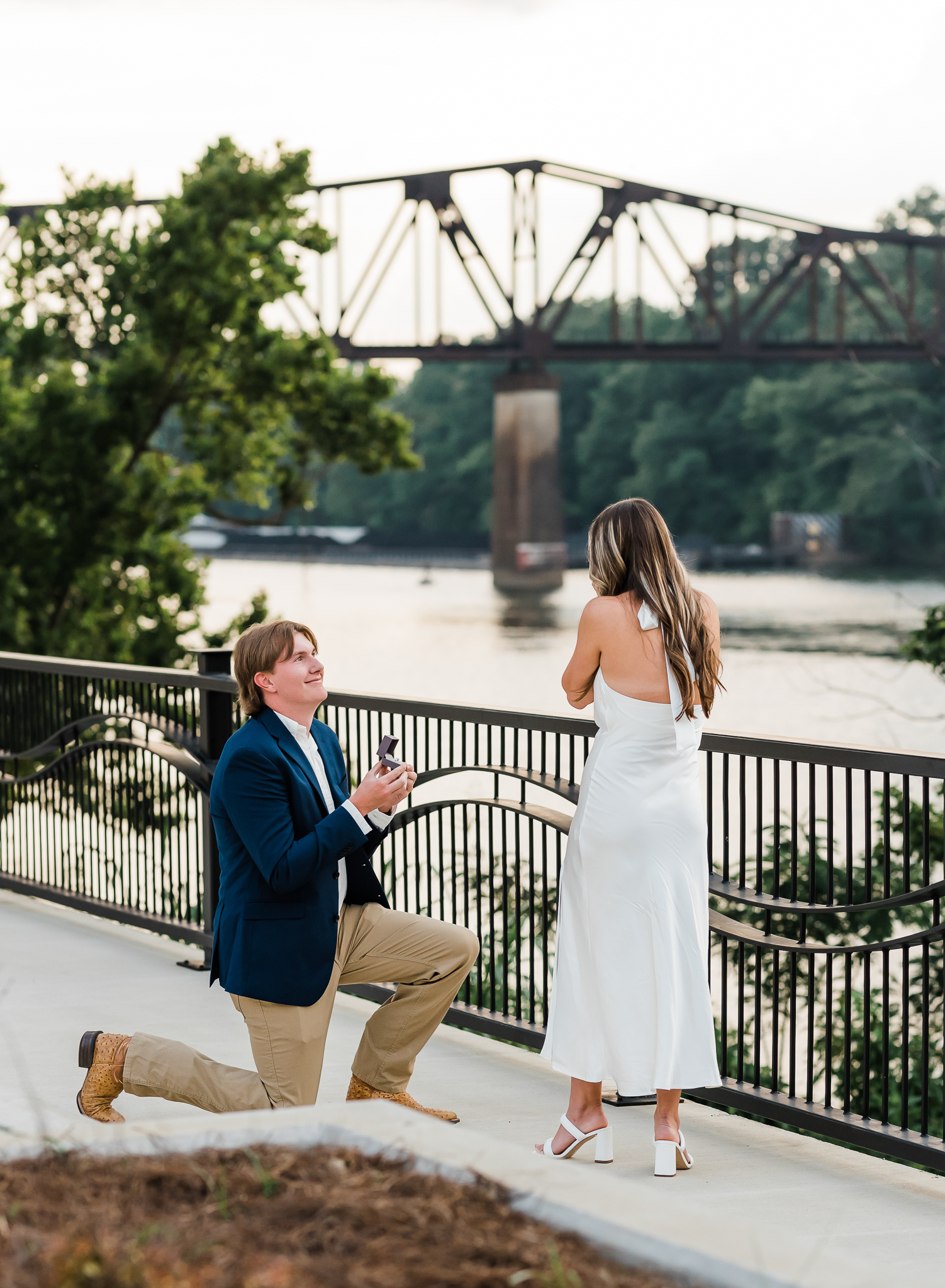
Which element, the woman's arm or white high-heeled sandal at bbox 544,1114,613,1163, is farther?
white high-heeled sandal at bbox 544,1114,613,1163

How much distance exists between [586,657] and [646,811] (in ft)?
1.38

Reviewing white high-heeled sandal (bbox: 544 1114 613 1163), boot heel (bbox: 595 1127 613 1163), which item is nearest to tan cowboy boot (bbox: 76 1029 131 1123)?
white high-heeled sandal (bbox: 544 1114 613 1163)

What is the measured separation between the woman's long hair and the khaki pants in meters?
1.01

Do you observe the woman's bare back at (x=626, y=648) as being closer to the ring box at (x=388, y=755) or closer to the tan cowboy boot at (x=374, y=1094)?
the ring box at (x=388, y=755)

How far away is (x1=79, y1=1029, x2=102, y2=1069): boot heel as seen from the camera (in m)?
4.21

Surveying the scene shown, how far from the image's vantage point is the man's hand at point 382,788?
4012 mm

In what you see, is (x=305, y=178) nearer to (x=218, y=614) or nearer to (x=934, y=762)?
(x=934, y=762)

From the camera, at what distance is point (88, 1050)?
13.8 feet

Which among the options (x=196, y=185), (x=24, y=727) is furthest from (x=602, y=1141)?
(x=196, y=185)

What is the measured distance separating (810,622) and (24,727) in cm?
5946

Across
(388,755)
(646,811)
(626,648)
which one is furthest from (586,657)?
(388,755)

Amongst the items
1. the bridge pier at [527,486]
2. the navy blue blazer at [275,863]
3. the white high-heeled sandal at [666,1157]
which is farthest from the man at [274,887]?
the bridge pier at [527,486]

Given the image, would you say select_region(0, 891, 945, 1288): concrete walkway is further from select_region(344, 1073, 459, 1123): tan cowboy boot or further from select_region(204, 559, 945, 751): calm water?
select_region(204, 559, 945, 751): calm water

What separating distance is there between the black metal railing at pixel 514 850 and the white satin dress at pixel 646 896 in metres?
0.25
